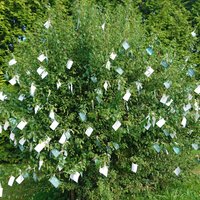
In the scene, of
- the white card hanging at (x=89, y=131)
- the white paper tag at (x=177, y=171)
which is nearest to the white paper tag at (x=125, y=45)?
the white card hanging at (x=89, y=131)

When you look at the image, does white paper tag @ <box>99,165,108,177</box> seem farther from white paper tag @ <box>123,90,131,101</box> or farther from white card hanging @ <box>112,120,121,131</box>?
white paper tag @ <box>123,90,131,101</box>

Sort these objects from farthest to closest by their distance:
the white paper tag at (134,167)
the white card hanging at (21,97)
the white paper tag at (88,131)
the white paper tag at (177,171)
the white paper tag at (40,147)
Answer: the white paper tag at (177,171) < the white paper tag at (134,167) < the white card hanging at (21,97) < the white paper tag at (88,131) < the white paper tag at (40,147)

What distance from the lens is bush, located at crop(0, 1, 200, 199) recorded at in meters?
3.47

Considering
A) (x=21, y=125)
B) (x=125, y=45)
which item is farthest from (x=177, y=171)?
(x=21, y=125)

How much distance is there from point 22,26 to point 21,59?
2.27 meters

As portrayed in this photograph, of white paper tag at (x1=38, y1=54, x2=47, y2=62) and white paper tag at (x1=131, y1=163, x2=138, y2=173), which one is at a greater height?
white paper tag at (x1=38, y1=54, x2=47, y2=62)

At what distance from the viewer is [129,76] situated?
3.86 meters

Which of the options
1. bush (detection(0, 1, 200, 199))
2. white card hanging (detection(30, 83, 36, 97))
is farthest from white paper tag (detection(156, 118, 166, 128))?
white card hanging (detection(30, 83, 36, 97))

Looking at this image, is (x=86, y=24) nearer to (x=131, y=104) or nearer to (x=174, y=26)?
(x=131, y=104)

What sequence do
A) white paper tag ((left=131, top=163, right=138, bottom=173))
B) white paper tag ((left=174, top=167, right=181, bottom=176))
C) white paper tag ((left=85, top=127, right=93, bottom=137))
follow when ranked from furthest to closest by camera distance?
white paper tag ((left=174, top=167, right=181, bottom=176)) → white paper tag ((left=131, top=163, right=138, bottom=173)) → white paper tag ((left=85, top=127, right=93, bottom=137))

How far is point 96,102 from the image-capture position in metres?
3.59

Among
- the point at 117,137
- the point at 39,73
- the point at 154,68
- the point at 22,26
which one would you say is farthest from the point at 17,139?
the point at 22,26

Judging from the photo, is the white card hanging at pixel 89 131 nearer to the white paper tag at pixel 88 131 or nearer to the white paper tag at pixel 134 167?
the white paper tag at pixel 88 131

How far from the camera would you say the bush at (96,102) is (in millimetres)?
3471
